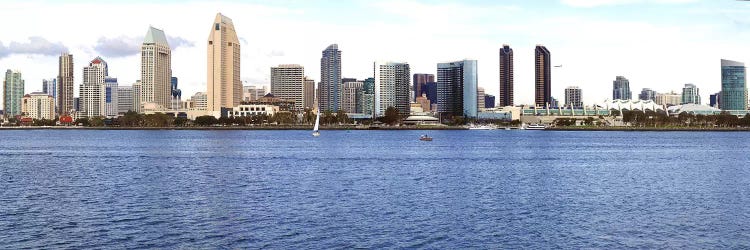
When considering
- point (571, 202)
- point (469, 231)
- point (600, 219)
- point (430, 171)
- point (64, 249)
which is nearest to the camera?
point (64, 249)

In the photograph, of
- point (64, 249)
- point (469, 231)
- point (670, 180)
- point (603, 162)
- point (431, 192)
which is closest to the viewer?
point (64, 249)

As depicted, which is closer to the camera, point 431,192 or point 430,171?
point 431,192

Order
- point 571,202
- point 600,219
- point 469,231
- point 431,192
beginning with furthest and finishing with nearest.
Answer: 1. point 431,192
2. point 571,202
3. point 600,219
4. point 469,231

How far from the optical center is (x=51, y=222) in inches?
1266

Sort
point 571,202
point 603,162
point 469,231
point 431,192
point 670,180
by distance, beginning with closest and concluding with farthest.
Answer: point 469,231
point 571,202
point 431,192
point 670,180
point 603,162

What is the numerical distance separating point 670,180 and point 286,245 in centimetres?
3247

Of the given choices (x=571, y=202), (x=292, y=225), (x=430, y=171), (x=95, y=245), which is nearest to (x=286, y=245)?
(x=292, y=225)

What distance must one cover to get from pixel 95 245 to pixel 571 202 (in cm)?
2167

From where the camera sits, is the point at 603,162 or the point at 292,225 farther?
the point at 603,162

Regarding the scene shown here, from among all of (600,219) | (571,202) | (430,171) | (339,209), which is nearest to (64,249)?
(339,209)

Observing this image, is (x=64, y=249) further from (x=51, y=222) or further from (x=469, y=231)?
(x=469, y=231)

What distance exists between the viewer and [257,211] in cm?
3575

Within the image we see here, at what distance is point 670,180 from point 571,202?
622 inches

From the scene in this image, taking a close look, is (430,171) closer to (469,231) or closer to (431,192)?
(431,192)
